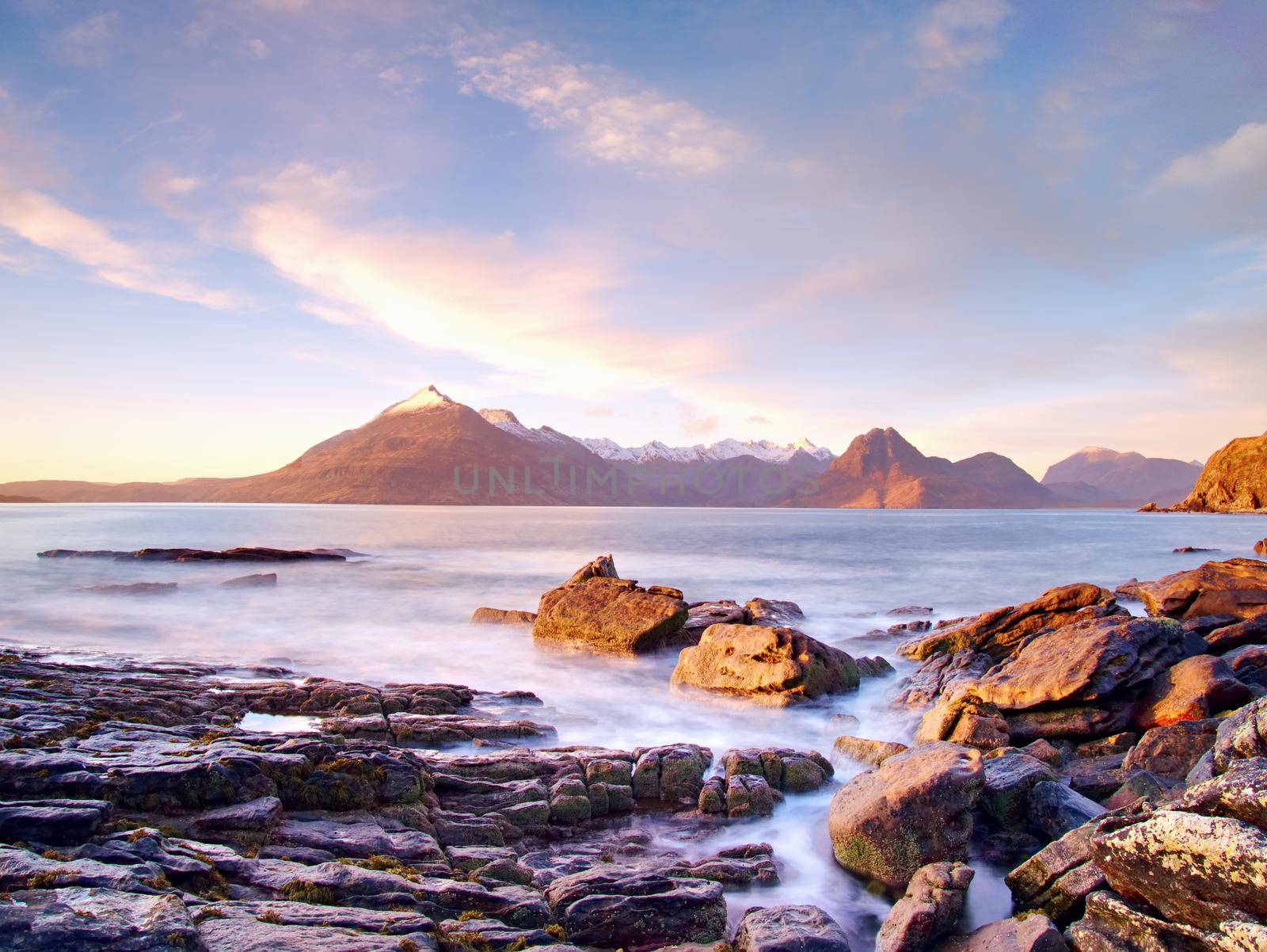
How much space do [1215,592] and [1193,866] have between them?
18755mm

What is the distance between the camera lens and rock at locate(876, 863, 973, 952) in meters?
7.11

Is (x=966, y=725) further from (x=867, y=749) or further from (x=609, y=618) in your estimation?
(x=609, y=618)

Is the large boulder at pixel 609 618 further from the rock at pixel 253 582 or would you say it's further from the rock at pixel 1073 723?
the rock at pixel 253 582

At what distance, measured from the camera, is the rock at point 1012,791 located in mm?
9492

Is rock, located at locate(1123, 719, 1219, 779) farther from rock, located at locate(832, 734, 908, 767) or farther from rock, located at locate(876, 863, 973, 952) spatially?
rock, located at locate(876, 863, 973, 952)

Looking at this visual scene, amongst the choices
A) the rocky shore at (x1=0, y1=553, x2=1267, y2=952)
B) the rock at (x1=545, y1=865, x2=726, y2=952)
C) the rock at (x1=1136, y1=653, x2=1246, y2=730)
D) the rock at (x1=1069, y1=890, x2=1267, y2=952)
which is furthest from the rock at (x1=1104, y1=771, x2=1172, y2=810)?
the rock at (x1=545, y1=865, x2=726, y2=952)

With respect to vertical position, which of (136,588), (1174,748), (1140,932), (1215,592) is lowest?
(136,588)

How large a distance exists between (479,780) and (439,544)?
63.7 meters

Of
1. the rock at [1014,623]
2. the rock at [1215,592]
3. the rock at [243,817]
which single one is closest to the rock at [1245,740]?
the rock at [243,817]

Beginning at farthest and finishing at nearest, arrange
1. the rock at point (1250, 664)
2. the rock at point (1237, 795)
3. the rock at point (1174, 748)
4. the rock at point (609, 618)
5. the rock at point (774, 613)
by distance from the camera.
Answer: the rock at point (774, 613)
the rock at point (609, 618)
the rock at point (1250, 664)
the rock at point (1174, 748)
the rock at point (1237, 795)

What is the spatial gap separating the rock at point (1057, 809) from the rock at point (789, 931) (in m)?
3.75

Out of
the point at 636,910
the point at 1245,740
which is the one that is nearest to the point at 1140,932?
the point at 1245,740

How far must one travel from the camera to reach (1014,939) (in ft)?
21.4

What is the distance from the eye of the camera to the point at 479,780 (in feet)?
34.4
